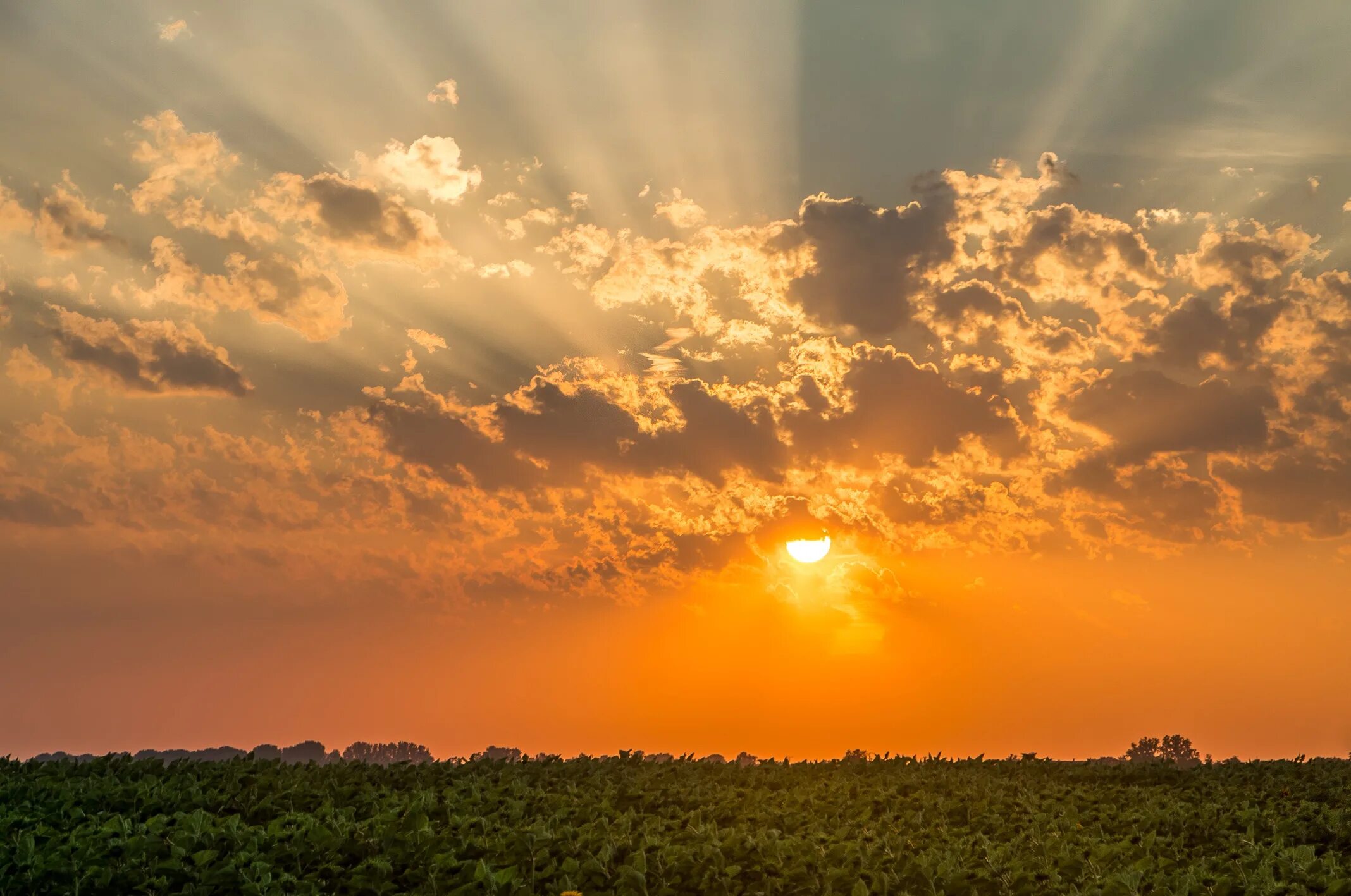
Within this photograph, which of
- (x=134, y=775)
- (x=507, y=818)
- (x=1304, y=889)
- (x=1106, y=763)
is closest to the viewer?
(x=1304, y=889)

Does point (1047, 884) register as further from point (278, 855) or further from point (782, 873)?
point (278, 855)

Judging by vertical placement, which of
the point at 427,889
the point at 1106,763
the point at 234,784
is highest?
the point at 1106,763

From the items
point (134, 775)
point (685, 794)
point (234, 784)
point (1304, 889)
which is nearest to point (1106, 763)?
point (685, 794)

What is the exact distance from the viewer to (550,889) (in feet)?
37.6

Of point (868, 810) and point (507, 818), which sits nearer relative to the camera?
point (507, 818)

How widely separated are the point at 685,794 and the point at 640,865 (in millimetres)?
5647

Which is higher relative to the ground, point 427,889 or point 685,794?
point 685,794

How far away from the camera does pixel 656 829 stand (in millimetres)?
13805

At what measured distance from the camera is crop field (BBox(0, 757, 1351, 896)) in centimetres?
1160

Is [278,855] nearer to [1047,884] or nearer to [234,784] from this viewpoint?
[234,784]

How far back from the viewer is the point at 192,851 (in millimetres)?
12320

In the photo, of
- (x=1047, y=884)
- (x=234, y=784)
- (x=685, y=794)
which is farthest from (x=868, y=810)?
(x=234, y=784)

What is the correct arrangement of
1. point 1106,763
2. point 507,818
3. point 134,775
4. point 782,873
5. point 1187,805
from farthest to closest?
1. point 1106,763
2. point 134,775
3. point 1187,805
4. point 507,818
5. point 782,873

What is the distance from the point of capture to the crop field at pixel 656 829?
11.6 meters
